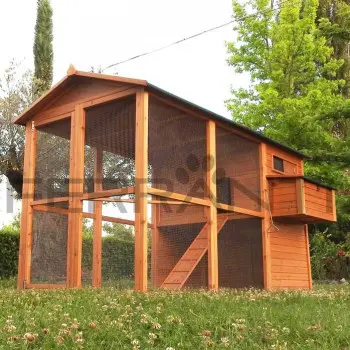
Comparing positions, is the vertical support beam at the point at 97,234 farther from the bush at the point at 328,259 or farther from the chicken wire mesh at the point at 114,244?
the bush at the point at 328,259

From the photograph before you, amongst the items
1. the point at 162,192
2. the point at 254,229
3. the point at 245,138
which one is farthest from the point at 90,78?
the point at 254,229

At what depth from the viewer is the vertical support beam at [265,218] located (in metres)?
9.63

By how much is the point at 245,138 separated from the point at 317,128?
842 cm

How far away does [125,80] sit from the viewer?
768cm

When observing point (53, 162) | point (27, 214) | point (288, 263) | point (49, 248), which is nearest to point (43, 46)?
point (53, 162)

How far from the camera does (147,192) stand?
290 inches

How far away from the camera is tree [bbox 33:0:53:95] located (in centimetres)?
2023

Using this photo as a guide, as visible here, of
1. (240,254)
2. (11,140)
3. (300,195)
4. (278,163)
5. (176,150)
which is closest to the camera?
(176,150)

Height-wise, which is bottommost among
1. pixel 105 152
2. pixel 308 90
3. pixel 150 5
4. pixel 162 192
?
pixel 162 192

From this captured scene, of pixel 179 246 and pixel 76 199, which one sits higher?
pixel 76 199

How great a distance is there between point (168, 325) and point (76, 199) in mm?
4578

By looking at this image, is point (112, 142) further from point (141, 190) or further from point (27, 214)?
point (27, 214)

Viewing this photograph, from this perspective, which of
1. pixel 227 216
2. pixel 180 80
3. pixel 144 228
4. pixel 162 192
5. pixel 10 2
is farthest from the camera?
pixel 180 80

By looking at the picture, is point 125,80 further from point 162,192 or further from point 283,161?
point 283,161
